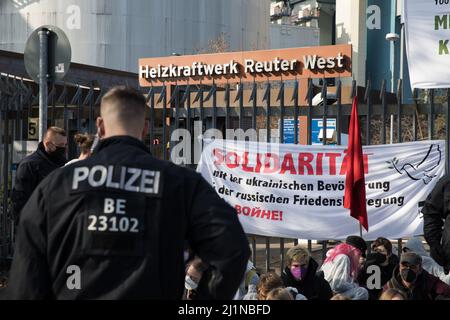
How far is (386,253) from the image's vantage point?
689cm

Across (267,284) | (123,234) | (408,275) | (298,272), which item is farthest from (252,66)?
(123,234)

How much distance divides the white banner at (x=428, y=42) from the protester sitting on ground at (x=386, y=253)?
1441 mm

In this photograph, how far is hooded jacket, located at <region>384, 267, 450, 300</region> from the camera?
5941 mm

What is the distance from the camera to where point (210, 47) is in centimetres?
4059

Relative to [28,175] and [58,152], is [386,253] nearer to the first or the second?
[58,152]

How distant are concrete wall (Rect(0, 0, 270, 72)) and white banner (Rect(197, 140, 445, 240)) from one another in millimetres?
32502

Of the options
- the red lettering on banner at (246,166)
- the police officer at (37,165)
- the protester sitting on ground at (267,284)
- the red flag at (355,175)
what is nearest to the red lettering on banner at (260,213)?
the red lettering on banner at (246,166)

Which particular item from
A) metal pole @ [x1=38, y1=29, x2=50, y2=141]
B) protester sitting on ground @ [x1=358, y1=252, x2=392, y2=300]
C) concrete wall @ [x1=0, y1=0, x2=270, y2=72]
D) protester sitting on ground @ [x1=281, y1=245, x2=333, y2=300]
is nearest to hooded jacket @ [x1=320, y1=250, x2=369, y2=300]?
protester sitting on ground @ [x1=281, y1=245, x2=333, y2=300]

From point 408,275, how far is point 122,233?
374 centimetres

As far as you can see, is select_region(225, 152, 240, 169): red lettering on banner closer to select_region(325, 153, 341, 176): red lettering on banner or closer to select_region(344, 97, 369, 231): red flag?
select_region(325, 153, 341, 176): red lettering on banner

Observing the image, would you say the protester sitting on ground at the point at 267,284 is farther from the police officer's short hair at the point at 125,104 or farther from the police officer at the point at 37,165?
the police officer's short hair at the point at 125,104
